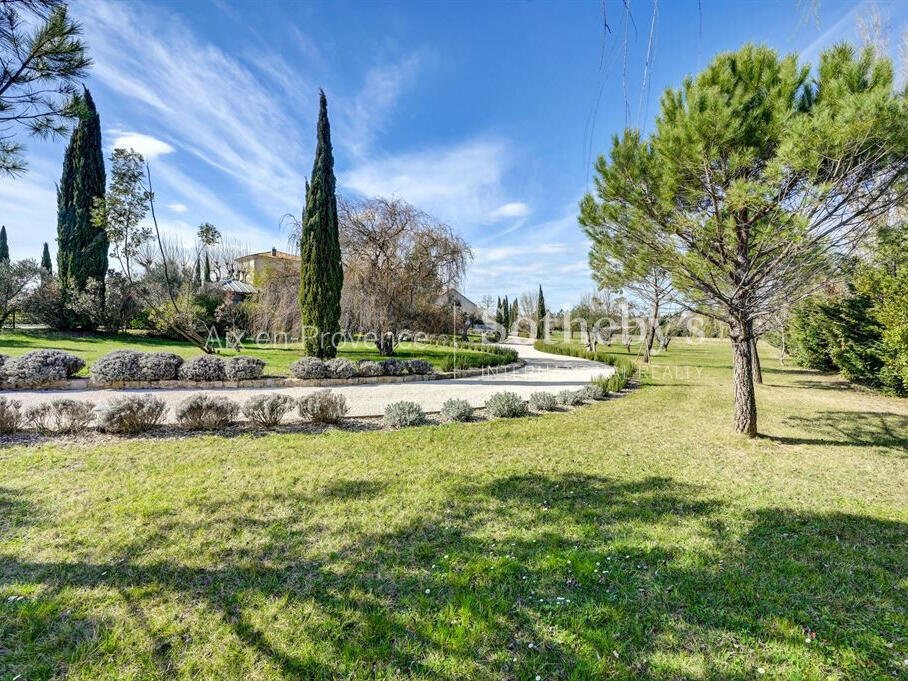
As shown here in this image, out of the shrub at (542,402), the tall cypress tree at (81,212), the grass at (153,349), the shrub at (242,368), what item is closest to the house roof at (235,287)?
the grass at (153,349)

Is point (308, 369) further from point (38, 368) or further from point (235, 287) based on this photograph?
point (235, 287)

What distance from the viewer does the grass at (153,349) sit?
13312mm

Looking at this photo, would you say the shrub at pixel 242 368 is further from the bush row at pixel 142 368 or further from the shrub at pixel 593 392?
the shrub at pixel 593 392

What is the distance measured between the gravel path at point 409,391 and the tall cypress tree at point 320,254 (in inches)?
127

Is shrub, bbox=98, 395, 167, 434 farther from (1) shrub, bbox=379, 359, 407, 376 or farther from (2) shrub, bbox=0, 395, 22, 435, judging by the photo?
(1) shrub, bbox=379, 359, 407, 376

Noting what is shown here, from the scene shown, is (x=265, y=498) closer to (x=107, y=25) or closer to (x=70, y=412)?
(x=70, y=412)

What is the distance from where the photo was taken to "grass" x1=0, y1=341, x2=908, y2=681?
1.97m

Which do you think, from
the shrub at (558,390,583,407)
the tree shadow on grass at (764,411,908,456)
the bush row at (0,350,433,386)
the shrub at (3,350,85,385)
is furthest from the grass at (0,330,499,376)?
the tree shadow on grass at (764,411,908,456)

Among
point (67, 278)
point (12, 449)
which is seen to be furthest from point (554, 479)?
point (67, 278)

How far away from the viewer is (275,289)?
56.1 ft

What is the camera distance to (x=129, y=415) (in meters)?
5.66

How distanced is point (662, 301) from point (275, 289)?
635 inches

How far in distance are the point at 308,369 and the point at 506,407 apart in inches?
257

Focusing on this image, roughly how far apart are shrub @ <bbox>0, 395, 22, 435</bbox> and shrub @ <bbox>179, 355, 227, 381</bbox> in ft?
13.5
